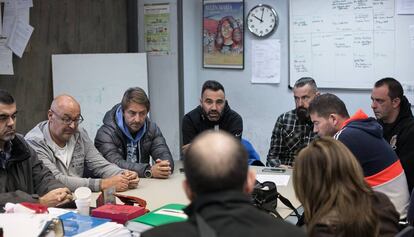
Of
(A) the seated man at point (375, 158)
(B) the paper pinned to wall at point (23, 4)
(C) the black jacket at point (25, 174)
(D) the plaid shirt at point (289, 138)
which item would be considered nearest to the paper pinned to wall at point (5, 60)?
(B) the paper pinned to wall at point (23, 4)

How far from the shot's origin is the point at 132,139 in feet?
11.6

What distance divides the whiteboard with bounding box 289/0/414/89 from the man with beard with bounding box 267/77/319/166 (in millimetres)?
679

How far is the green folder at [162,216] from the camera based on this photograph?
7.21ft

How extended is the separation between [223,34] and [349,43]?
129cm

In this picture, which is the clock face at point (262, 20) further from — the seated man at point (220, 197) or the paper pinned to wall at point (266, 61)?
the seated man at point (220, 197)

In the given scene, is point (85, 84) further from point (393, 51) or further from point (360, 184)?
point (360, 184)

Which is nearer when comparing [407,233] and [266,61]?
[407,233]

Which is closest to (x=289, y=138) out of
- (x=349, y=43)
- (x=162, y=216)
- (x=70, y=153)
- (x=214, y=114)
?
(x=214, y=114)

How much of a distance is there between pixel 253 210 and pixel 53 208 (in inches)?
56.3

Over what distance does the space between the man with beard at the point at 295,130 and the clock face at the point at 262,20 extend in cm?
103

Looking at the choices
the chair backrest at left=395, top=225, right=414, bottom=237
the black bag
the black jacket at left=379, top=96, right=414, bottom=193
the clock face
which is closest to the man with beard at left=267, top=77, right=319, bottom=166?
the black jacket at left=379, top=96, right=414, bottom=193

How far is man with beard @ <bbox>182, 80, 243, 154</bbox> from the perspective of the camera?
4078 millimetres

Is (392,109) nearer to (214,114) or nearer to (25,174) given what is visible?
(214,114)

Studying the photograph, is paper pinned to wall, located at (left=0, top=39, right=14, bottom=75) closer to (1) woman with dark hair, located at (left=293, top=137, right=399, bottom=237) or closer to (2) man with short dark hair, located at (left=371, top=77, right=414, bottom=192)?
(2) man with short dark hair, located at (left=371, top=77, right=414, bottom=192)
